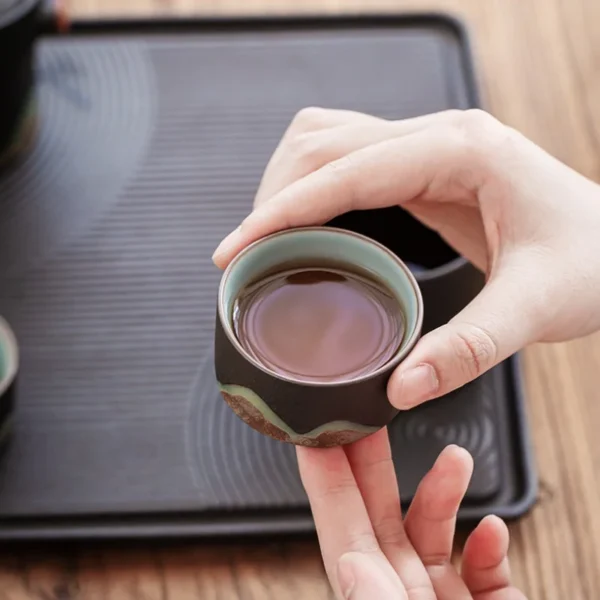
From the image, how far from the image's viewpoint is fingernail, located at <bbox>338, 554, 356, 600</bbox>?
24.3 inches

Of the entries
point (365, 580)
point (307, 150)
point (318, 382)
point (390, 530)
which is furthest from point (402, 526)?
point (307, 150)

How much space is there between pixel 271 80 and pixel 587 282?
0.60 metres

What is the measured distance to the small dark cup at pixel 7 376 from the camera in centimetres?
81

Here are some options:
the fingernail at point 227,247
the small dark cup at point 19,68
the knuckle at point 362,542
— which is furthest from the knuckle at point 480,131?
the small dark cup at point 19,68

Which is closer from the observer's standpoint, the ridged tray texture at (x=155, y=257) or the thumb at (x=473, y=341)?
the thumb at (x=473, y=341)

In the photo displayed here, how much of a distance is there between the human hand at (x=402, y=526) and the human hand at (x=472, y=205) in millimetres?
109

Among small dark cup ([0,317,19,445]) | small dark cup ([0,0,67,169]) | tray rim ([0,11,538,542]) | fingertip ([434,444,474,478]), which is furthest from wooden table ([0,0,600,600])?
small dark cup ([0,0,67,169])

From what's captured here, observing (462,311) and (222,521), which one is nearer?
(462,311)

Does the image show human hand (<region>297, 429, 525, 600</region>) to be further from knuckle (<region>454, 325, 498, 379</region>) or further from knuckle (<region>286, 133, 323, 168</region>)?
knuckle (<region>286, 133, 323, 168</region>)

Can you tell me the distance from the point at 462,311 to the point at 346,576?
210 millimetres

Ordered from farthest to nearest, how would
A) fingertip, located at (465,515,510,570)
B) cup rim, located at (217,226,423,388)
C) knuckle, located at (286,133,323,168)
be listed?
1. knuckle, located at (286,133,323,168)
2. fingertip, located at (465,515,510,570)
3. cup rim, located at (217,226,423,388)

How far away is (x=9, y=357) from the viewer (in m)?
0.84

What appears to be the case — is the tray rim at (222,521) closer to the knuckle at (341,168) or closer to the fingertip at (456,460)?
the fingertip at (456,460)

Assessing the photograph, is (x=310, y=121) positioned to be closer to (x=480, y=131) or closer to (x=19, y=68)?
(x=480, y=131)
